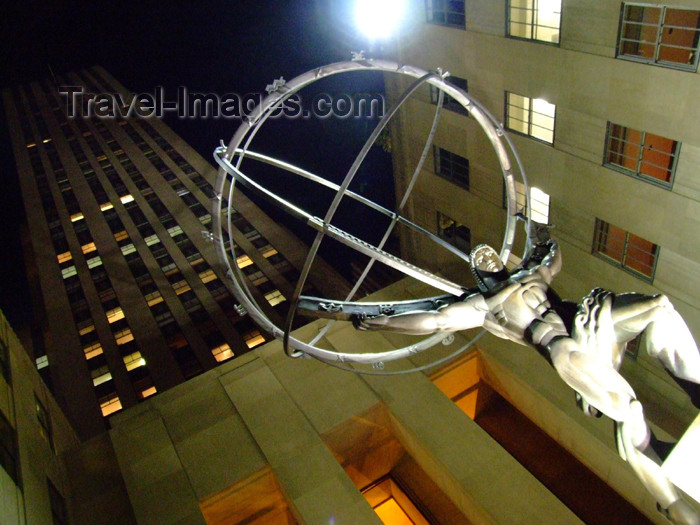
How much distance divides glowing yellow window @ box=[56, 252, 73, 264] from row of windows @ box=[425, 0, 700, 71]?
28.1 metres

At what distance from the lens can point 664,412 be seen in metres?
12.8

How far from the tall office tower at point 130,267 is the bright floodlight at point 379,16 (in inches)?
494

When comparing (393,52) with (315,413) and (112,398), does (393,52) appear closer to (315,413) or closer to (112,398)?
(315,413)

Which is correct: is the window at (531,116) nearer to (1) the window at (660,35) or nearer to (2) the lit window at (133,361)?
(1) the window at (660,35)

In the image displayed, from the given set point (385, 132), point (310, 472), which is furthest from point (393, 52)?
point (310, 472)

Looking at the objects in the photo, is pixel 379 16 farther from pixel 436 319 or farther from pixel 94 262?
pixel 94 262

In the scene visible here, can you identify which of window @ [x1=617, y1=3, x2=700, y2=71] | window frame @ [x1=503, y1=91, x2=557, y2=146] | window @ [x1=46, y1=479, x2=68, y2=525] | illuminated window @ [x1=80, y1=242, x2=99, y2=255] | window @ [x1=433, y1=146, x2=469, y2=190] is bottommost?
illuminated window @ [x1=80, y1=242, x2=99, y2=255]

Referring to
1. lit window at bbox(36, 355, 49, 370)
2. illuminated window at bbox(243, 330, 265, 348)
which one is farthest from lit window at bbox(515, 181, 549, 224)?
lit window at bbox(36, 355, 49, 370)

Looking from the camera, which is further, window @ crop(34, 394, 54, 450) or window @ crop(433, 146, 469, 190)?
window @ crop(433, 146, 469, 190)

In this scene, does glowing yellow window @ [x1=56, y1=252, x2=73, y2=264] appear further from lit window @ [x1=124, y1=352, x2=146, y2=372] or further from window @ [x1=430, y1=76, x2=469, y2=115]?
window @ [x1=430, y1=76, x2=469, y2=115]

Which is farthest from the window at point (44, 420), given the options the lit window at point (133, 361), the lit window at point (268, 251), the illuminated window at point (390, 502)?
the lit window at point (268, 251)

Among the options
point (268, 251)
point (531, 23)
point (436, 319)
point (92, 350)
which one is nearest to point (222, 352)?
point (92, 350)

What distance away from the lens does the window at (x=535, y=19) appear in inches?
454

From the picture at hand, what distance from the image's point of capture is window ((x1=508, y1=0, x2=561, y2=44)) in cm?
1152
